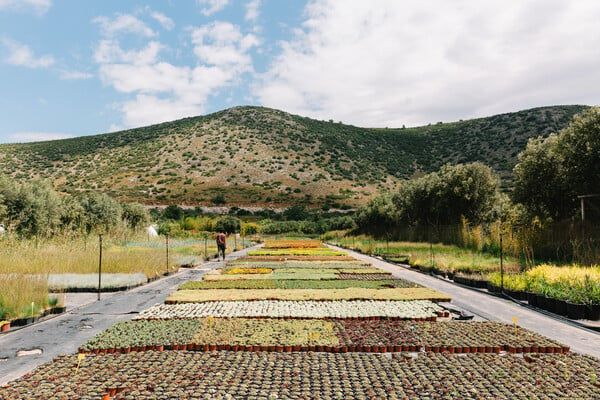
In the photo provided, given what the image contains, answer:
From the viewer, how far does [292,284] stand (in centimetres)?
1322

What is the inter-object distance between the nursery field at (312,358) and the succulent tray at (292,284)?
8.32 ft

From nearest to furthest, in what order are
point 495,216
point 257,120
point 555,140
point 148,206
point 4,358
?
point 4,358, point 555,140, point 495,216, point 148,206, point 257,120

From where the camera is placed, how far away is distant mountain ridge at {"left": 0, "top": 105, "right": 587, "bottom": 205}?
61.3m

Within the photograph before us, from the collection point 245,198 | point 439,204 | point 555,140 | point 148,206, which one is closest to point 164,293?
point 555,140

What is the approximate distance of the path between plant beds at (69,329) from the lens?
6.15 m

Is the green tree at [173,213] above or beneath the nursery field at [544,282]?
above

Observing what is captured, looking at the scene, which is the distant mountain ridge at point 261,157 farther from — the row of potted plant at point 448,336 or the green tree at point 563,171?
the row of potted plant at point 448,336

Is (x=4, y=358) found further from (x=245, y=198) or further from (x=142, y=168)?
(x=142, y=168)

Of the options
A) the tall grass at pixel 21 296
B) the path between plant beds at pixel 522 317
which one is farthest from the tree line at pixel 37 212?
the path between plant beds at pixel 522 317

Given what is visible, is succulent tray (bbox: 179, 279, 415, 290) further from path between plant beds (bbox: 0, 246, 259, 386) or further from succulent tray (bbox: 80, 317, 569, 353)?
succulent tray (bbox: 80, 317, 569, 353)

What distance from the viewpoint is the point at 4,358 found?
20.5 feet

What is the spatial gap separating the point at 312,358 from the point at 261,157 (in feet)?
220

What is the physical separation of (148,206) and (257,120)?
40.6 meters

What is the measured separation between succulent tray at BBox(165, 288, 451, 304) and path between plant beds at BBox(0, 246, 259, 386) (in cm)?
101
